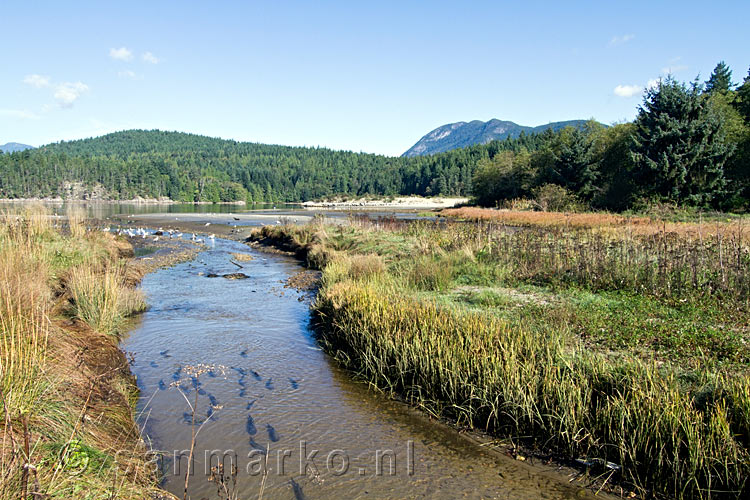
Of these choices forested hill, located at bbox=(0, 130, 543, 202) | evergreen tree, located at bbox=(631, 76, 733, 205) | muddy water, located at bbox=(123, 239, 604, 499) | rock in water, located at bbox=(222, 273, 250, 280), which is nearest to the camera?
muddy water, located at bbox=(123, 239, 604, 499)

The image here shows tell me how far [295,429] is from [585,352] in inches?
159

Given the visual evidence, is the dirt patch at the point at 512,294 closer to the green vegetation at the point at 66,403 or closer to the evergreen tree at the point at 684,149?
the green vegetation at the point at 66,403

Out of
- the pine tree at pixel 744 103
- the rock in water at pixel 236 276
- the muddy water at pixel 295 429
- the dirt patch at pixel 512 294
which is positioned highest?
the pine tree at pixel 744 103

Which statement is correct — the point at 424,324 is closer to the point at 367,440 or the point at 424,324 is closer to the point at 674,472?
the point at 367,440

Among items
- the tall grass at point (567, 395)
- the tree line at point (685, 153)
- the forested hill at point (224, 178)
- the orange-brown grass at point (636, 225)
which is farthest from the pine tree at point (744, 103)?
the forested hill at point (224, 178)

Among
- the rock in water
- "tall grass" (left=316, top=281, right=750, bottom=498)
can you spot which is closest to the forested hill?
the rock in water

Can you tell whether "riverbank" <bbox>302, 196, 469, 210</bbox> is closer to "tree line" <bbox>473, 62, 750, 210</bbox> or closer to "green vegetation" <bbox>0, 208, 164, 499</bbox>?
"tree line" <bbox>473, 62, 750, 210</bbox>

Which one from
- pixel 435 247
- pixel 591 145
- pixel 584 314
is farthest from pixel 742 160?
pixel 584 314

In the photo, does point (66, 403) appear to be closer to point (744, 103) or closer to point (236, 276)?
point (236, 276)

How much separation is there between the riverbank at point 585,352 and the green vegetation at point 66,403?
3784mm

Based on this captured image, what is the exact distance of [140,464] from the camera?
15.2 ft

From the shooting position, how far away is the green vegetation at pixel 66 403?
3.30 m

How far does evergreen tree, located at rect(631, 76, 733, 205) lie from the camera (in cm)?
3322

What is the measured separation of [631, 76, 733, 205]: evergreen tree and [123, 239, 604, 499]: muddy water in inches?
1324
